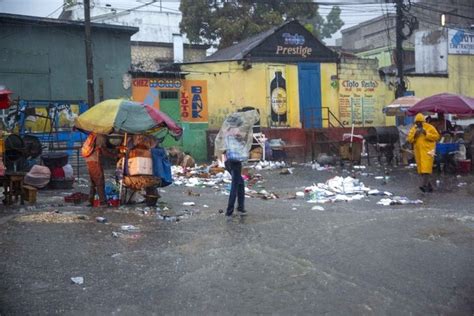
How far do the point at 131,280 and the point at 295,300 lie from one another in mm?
1585

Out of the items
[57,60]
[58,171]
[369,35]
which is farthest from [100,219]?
[369,35]

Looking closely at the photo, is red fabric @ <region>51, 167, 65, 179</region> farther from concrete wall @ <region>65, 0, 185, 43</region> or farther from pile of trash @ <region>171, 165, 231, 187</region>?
concrete wall @ <region>65, 0, 185, 43</region>

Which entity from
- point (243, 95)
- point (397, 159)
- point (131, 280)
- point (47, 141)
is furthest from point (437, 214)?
point (243, 95)

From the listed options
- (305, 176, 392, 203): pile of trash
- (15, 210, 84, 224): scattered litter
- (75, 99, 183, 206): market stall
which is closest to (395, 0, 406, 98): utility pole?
(305, 176, 392, 203): pile of trash

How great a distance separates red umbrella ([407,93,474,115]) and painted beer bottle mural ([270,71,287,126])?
9.75 meters

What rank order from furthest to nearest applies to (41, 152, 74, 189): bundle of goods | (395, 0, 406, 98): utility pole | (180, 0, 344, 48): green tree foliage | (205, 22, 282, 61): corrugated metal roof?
(180, 0, 344, 48): green tree foliage
(205, 22, 282, 61): corrugated metal roof
(395, 0, 406, 98): utility pole
(41, 152, 74, 189): bundle of goods

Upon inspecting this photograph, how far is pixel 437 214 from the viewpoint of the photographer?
9000 millimetres

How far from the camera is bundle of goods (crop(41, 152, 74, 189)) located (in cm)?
1313

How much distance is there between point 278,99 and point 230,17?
838 centimetres

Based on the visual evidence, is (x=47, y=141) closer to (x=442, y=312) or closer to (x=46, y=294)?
(x=46, y=294)

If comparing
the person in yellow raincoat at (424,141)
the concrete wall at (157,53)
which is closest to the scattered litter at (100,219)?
the person in yellow raincoat at (424,141)

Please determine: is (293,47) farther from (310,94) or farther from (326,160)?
(326,160)

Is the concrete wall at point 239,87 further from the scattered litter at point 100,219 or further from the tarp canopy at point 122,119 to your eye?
the scattered litter at point 100,219

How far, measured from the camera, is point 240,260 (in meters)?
6.04
